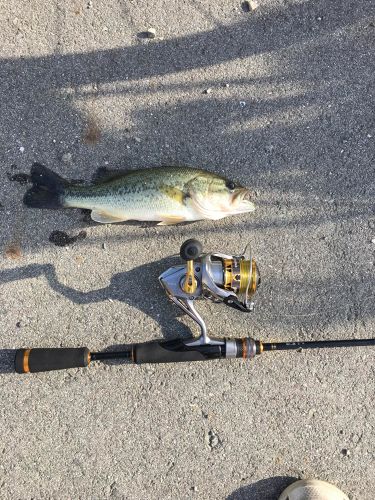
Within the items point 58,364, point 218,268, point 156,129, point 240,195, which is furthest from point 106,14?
point 58,364

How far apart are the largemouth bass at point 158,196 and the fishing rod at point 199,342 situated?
1.14 feet

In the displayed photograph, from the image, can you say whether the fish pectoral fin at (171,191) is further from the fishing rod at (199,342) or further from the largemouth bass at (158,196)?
the fishing rod at (199,342)

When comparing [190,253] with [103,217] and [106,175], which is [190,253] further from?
[106,175]

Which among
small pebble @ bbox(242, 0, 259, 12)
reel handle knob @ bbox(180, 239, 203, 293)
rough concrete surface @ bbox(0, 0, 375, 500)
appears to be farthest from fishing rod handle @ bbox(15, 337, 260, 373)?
small pebble @ bbox(242, 0, 259, 12)

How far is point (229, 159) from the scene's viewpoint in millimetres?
3002

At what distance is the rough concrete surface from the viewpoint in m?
2.93

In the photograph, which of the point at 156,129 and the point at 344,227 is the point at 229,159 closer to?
the point at 156,129

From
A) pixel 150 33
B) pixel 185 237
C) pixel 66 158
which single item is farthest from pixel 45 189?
pixel 150 33

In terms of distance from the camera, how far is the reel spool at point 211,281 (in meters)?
2.63

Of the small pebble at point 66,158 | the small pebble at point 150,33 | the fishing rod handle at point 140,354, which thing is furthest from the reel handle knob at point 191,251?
the small pebble at point 150,33

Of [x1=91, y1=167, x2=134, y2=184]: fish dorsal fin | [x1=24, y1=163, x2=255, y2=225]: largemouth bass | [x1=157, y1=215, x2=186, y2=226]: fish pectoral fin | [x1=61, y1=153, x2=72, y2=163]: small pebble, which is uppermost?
[x1=61, y1=153, x2=72, y2=163]: small pebble

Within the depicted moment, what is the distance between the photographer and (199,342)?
8.98 feet

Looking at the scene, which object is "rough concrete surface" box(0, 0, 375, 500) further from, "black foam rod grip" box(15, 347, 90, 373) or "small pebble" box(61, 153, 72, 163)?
"black foam rod grip" box(15, 347, 90, 373)

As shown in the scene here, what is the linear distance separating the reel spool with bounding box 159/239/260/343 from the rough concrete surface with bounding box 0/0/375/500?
0.25m
